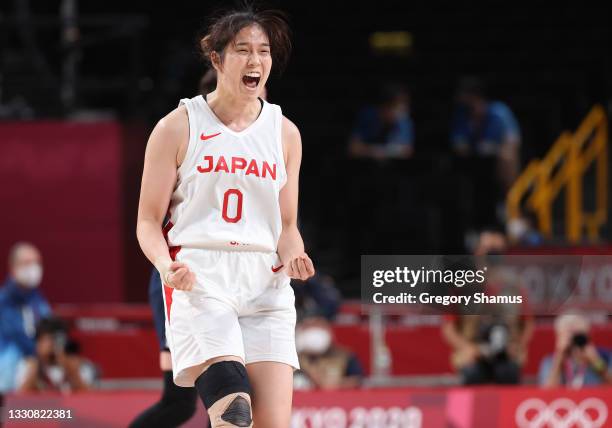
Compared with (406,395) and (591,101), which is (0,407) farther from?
(591,101)

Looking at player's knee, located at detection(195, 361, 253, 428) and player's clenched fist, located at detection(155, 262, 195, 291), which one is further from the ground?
player's clenched fist, located at detection(155, 262, 195, 291)

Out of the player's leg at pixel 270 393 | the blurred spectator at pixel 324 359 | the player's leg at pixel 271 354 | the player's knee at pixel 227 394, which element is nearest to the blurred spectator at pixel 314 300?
the blurred spectator at pixel 324 359

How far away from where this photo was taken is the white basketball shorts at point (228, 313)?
4672mm

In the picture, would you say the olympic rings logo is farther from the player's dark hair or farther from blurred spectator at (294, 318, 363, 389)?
the player's dark hair

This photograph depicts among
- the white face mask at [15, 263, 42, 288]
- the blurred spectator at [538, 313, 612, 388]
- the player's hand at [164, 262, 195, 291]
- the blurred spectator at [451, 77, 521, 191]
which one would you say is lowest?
the blurred spectator at [538, 313, 612, 388]

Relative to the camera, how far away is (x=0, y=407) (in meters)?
6.90

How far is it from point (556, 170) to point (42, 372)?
8878mm

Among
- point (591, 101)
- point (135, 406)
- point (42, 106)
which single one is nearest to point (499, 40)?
point (591, 101)

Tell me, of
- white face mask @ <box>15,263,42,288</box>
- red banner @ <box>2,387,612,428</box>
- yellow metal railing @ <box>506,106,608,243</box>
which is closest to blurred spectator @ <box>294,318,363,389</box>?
red banner @ <box>2,387,612,428</box>

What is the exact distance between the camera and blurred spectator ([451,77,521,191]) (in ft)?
45.8

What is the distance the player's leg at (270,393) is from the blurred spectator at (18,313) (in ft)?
16.9

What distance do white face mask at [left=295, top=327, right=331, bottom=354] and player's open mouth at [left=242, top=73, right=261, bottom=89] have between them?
15.2ft

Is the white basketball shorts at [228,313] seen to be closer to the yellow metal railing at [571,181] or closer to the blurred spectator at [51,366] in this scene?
the blurred spectator at [51,366]

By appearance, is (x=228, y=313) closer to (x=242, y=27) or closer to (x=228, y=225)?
(x=228, y=225)
